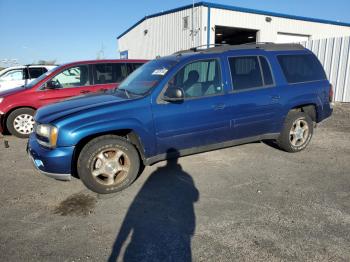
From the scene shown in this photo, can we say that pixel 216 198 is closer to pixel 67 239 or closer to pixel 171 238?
pixel 171 238

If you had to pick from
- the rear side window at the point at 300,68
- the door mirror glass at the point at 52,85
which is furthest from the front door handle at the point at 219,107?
the door mirror glass at the point at 52,85

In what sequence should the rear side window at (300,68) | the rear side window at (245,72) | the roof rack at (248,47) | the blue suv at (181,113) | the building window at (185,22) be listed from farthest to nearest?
the building window at (185,22), the rear side window at (300,68), the roof rack at (248,47), the rear side window at (245,72), the blue suv at (181,113)

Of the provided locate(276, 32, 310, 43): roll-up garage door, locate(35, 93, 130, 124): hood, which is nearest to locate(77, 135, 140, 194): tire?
locate(35, 93, 130, 124): hood

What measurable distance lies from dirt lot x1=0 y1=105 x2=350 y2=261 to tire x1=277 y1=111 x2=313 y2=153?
34 centimetres

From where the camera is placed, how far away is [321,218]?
3.12 meters

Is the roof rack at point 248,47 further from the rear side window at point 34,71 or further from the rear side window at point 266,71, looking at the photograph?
the rear side window at point 34,71

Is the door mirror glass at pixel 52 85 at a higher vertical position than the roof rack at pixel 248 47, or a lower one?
lower

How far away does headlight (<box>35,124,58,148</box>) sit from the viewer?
3.44m

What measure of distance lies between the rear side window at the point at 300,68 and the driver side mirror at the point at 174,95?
7.25 ft

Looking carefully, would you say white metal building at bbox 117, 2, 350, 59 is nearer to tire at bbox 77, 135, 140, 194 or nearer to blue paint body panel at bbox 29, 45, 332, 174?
blue paint body panel at bbox 29, 45, 332, 174

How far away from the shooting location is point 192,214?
3.25 metres

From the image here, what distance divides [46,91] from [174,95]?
14.5 ft

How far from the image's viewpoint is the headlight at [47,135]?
344 centimetres

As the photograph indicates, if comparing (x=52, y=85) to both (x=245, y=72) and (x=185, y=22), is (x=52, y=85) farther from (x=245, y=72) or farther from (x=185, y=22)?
(x=185, y=22)
